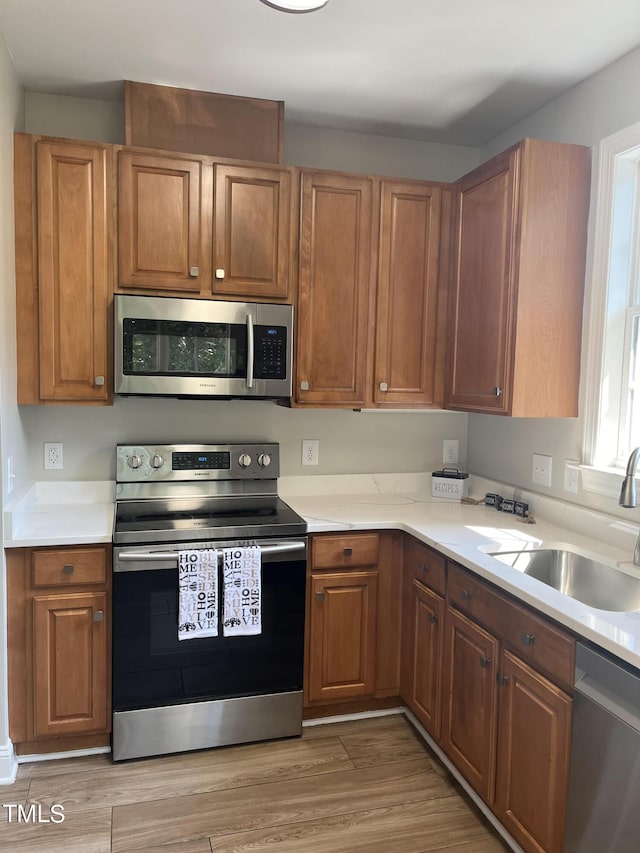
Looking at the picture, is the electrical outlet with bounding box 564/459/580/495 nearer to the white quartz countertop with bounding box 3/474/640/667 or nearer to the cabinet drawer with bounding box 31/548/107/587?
the white quartz countertop with bounding box 3/474/640/667

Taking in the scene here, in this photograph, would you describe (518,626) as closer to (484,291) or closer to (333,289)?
(484,291)

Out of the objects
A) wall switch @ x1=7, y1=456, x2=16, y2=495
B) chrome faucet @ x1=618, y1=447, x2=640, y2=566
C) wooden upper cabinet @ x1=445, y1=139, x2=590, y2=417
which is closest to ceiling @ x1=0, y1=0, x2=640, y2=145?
wooden upper cabinet @ x1=445, y1=139, x2=590, y2=417

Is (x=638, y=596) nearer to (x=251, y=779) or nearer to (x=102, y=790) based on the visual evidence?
(x=251, y=779)

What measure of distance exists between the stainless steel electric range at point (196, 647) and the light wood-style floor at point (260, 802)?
103 mm

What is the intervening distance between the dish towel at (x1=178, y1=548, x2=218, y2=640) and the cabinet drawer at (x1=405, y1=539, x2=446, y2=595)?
32.2 inches

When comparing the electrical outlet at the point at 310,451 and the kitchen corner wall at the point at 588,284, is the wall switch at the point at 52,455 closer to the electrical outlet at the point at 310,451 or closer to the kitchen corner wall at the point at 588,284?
the electrical outlet at the point at 310,451

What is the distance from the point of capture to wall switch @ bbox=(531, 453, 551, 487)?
2.78 metres

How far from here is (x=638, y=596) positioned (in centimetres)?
201

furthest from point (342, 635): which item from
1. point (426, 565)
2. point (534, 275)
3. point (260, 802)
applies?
point (534, 275)

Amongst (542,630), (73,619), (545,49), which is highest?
(545,49)

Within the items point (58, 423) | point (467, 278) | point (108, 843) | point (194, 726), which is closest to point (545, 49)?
point (467, 278)

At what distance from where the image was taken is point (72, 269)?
8.40 feet

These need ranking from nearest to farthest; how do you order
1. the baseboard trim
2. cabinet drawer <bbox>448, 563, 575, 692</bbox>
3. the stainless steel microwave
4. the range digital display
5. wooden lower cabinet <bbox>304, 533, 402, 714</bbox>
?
cabinet drawer <bbox>448, 563, 575, 692</bbox> < the baseboard trim < the stainless steel microwave < wooden lower cabinet <bbox>304, 533, 402, 714</bbox> < the range digital display

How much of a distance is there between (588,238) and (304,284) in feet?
3.81
